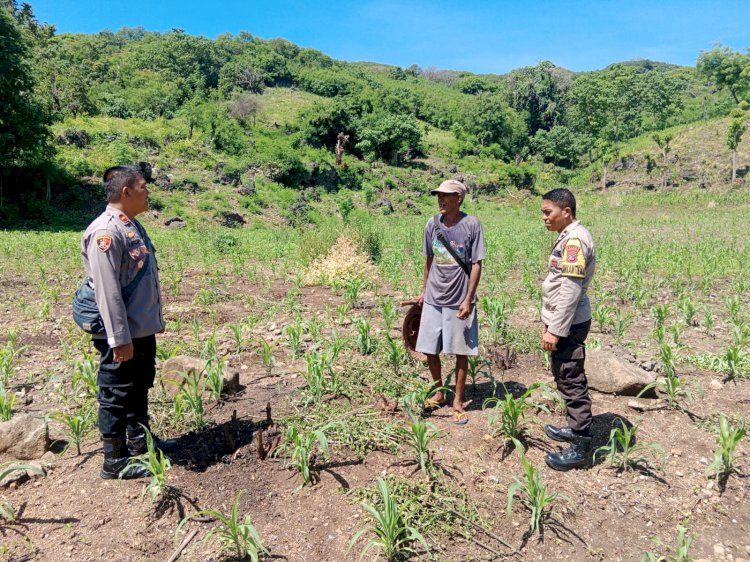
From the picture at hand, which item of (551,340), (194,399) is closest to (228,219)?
(194,399)

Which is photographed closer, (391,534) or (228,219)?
(391,534)

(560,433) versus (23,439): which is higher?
(23,439)

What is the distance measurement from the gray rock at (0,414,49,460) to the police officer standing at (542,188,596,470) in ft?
10.4

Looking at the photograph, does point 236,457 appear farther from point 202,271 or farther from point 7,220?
point 7,220

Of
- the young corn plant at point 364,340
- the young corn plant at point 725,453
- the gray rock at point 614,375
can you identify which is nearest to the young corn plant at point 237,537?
the young corn plant at point 364,340

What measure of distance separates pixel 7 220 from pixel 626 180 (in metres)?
39.4

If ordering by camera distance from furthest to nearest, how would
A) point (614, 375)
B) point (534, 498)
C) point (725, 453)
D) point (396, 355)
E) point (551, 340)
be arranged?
1. point (396, 355)
2. point (614, 375)
3. point (551, 340)
4. point (725, 453)
5. point (534, 498)

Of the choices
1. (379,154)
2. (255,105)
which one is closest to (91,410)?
(379,154)

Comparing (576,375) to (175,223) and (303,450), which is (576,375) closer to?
(303,450)

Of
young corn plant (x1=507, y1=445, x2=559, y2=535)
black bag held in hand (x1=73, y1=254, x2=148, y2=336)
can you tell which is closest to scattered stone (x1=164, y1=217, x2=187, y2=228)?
black bag held in hand (x1=73, y1=254, x2=148, y2=336)

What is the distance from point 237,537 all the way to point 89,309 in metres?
1.44

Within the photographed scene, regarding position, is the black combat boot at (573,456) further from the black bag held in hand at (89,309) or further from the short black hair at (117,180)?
the short black hair at (117,180)

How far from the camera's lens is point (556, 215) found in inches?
113

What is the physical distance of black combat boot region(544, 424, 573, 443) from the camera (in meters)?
3.10
